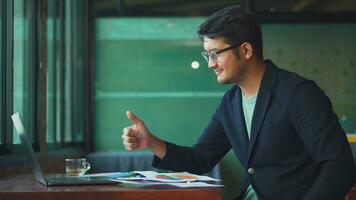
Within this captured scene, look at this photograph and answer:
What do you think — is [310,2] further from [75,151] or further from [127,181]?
[127,181]

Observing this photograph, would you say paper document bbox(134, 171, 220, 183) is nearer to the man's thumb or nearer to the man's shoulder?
the man's thumb

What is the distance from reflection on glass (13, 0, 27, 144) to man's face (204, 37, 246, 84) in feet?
5.76

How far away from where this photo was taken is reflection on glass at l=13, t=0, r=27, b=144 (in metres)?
3.61

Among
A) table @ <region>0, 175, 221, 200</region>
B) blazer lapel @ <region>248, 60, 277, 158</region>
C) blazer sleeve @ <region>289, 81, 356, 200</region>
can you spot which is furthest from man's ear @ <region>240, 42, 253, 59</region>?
table @ <region>0, 175, 221, 200</region>

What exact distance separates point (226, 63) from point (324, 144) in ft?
1.51

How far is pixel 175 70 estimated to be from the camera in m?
5.63

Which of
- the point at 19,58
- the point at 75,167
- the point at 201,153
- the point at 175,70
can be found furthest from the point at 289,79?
the point at 175,70

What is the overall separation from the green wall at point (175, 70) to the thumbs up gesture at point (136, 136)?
3502mm

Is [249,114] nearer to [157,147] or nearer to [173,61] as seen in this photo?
[157,147]

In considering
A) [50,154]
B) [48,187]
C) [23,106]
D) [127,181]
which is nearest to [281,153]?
[127,181]

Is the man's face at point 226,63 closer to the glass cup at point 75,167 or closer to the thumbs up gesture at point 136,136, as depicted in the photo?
the thumbs up gesture at point 136,136

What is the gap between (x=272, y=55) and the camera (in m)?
Answer: 5.59

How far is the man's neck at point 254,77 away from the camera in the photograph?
217 cm

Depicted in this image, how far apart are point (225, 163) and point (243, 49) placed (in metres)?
3.43
